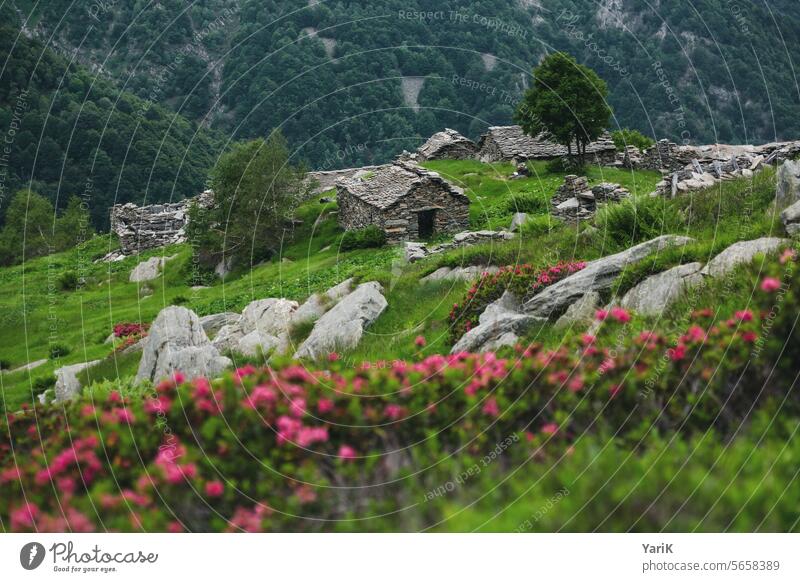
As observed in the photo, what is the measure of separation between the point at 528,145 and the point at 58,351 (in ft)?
158

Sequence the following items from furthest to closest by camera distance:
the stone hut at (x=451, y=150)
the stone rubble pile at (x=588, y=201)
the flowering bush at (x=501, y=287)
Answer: the stone hut at (x=451, y=150), the stone rubble pile at (x=588, y=201), the flowering bush at (x=501, y=287)

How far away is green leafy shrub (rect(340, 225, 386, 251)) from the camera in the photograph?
149 feet

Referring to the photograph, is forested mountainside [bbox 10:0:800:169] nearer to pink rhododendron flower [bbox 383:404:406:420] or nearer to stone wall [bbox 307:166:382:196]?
stone wall [bbox 307:166:382:196]

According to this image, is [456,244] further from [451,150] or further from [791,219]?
[451,150]

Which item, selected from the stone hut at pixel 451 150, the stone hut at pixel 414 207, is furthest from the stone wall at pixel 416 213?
the stone hut at pixel 451 150

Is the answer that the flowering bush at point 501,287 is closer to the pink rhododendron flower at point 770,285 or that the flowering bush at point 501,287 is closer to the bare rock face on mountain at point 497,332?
the bare rock face on mountain at point 497,332

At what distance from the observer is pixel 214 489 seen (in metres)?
6.61

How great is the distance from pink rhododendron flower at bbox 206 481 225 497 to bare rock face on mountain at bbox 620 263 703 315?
674 centimetres

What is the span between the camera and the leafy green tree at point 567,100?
5409 centimetres

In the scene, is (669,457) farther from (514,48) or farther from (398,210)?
(514,48)

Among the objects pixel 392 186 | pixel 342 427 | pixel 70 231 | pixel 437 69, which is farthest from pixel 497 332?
pixel 437 69

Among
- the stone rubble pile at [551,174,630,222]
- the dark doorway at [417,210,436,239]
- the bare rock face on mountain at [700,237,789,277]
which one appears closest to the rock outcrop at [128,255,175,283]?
the dark doorway at [417,210,436,239]
